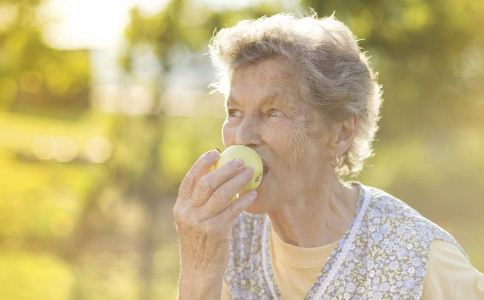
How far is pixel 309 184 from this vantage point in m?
2.92

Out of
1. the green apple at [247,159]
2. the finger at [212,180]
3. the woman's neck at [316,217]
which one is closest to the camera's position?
the finger at [212,180]

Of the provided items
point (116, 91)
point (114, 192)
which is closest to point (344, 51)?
point (116, 91)

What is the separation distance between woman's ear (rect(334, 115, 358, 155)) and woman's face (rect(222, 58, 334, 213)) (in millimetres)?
140

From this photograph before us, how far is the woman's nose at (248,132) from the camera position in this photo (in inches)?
108

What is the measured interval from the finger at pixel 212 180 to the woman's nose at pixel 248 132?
0.19 metres

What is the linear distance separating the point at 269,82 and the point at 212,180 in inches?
18.4

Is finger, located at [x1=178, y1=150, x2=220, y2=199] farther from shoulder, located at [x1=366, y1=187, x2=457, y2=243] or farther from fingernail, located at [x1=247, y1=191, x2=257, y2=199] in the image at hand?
shoulder, located at [x1=366, y1=187, x2=457, y2=243]

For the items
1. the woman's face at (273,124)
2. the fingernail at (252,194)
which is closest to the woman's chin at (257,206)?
the woman's face at (273,124)

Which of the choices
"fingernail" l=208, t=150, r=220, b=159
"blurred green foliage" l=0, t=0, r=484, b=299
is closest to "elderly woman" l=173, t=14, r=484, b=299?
"fingernail" l=208, t=150, r=220, b=159

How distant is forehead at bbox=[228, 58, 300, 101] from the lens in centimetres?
278

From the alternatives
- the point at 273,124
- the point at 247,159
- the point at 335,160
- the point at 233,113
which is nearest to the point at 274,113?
the point at 273,124

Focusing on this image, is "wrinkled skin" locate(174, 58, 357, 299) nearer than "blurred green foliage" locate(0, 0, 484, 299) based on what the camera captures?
Yes

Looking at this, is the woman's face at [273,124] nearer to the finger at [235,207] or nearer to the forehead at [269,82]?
the forehead at [269,82]

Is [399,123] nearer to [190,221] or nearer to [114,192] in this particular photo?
[114,192]
